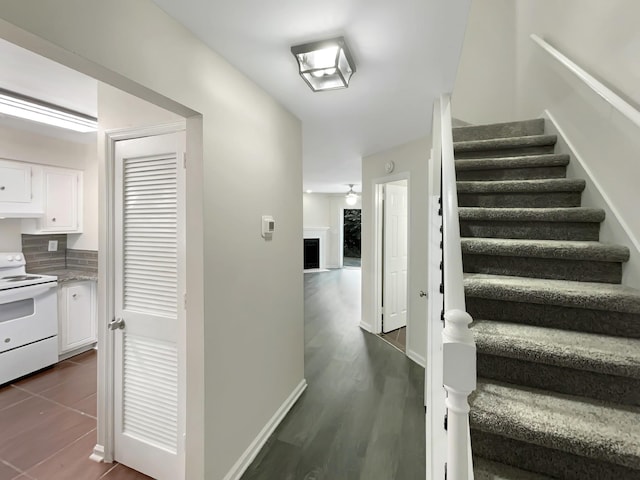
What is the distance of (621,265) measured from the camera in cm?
149

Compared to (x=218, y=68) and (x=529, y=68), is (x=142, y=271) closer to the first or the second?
(x=218, y=68)

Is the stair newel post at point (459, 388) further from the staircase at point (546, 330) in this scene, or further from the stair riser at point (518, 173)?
the stair riser at point (518, 173)

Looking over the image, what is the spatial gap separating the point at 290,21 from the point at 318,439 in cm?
261

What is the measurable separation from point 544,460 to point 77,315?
439cm

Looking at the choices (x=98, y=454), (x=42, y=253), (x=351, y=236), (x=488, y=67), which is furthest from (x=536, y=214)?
(x=351, y=236)

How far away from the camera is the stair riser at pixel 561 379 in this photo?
1.10 m

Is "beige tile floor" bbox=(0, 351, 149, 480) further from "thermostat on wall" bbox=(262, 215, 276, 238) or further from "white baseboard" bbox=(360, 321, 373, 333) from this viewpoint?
"white baseboard" bbox=(360, 321, 373, 333)

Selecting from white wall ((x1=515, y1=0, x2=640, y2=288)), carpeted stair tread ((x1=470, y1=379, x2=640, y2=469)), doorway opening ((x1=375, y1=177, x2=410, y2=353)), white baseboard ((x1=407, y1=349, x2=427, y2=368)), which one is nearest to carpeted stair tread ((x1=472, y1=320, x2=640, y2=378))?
carpeted stair tread ((x1=470, y1=379, x2=640, y2=469))

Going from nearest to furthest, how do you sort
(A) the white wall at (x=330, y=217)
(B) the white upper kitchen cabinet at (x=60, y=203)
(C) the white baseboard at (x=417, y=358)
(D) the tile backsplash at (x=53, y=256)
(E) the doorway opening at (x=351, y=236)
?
1. (C) the white baseboard at (x=417, y=358)
2. (B) the white upper kitchen cabinet at (x=60, y=203)
3. (D) the tile backsplash at (x=53, y=256)
4. (A) the white wall at (x=330, y=217)
5. (E) the doorway opening at (x=351, y=236)

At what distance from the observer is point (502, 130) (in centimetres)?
246

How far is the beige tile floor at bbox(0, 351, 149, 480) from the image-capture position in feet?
6.17

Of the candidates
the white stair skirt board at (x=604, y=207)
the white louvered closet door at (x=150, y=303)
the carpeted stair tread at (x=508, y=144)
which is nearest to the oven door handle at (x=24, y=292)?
the white louvered closet door at (x=150, y=303)

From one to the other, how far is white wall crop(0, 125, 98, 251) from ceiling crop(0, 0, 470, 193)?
0.26 meters

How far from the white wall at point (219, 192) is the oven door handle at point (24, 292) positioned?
257 cm
